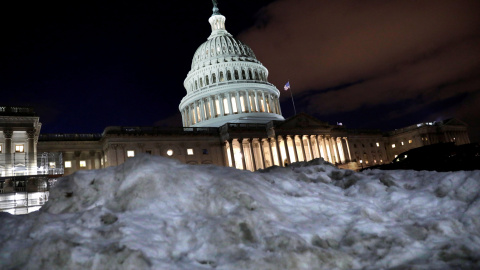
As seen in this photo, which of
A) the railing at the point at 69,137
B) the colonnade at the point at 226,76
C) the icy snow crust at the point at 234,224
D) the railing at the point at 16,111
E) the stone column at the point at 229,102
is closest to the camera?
the icy snow crust at the point at 234,224

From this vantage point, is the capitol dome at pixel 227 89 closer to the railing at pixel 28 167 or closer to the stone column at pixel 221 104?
the stone column at pixel 221 104

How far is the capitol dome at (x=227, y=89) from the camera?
76250 mm

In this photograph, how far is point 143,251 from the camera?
5.78 metres

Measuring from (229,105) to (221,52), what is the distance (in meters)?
19.3

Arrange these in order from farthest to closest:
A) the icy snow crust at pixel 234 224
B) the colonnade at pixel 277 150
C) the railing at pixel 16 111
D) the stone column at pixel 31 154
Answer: the colonnade at pixel 277 150, the railing at pixel 16 111, the stone column at pixel 31 154, the icy snow crust at pixel 234 224

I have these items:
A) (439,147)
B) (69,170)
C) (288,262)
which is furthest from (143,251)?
(69,170)

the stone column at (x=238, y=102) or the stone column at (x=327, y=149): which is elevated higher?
the stone column at (x=238, y=102)

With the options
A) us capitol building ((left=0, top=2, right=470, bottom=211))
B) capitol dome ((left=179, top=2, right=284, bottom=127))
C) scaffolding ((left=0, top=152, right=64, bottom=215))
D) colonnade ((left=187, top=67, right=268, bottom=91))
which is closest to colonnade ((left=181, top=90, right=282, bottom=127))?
capitol dome ((left=179, top=2, right=284, bottom=127))

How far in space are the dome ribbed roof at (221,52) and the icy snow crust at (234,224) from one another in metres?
78.3

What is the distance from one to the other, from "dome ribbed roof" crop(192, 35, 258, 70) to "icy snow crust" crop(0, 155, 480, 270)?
78263 mm

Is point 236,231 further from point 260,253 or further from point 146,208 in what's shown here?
Answer: point 146,208

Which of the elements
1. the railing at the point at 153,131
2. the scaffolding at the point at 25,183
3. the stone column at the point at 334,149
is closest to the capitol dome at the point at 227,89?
the railing at the point at 153,131

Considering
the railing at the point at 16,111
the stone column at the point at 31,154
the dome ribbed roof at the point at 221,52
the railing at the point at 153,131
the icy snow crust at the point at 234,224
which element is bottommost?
the icy snow crust at the point at 234,224

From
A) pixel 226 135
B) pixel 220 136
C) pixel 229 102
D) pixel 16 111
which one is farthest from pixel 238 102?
pixel 16 111
